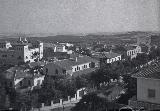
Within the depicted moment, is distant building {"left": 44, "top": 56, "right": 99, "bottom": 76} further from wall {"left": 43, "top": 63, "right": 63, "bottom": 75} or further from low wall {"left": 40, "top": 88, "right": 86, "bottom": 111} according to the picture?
low wall {"left": 40, "top": 88, "right": 86, "bottom": 111}

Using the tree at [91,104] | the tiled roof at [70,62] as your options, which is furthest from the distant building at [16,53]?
the tree at [91,104]

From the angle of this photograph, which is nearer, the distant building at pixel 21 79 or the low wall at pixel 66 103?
the low wall at pixel 66 103

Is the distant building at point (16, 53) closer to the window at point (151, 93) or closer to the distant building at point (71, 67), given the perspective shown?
the distant building at point (71, 67)

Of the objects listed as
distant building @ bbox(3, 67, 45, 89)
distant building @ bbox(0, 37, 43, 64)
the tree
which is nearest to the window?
the tree

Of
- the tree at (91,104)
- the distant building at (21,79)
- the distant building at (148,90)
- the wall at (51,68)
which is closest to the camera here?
the distant building at (148,90)

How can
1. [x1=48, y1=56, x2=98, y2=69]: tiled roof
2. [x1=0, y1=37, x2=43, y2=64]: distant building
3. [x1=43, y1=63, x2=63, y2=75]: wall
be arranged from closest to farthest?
[x1=43, y1=63, x2=63, y2=75]: wall, [x1=48, y1=56, x2=98, y2=69]: tiled roof, [x1=0, y1=37, x2=43, y2=64]: distant building

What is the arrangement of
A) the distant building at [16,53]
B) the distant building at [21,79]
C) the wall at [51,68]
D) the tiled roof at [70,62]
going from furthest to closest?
1. the distant building at [16,53]
2. the tiled roof at [70,62]
3. the wall at [51,68]
4. the distant building at [21,79]

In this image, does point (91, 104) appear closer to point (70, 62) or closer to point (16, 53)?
point (70, 62)

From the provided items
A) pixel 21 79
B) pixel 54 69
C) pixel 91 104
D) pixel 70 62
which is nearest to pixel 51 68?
pixel 54 69

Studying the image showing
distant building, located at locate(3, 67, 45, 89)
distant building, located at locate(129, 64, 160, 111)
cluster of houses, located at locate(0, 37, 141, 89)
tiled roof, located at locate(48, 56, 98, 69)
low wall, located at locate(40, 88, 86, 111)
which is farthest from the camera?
tiled roof, located at locate(48, 56, 98, 69)

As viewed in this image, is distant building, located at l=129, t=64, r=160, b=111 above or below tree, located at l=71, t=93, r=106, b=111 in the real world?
above
